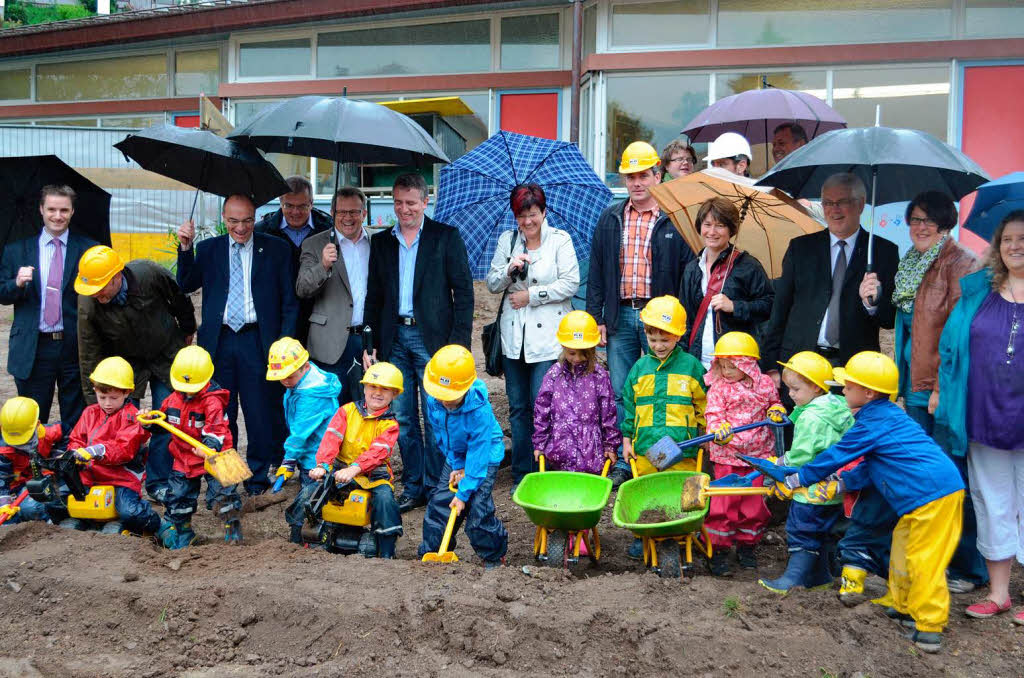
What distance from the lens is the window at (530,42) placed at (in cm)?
1399

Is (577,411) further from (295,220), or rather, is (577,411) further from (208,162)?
(208,162)

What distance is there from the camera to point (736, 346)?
5.28 m

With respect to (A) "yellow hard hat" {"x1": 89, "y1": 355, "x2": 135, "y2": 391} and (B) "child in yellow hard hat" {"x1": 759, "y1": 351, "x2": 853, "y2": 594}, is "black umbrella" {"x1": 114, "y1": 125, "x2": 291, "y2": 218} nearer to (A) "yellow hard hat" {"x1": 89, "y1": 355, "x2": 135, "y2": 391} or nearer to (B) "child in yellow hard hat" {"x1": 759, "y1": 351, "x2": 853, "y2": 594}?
(A) "yellow hard hat" {"x1": 89, "y1": 355, "x2": 135, "y2": 391}

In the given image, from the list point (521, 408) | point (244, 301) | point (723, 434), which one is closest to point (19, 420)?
point (244, 301)

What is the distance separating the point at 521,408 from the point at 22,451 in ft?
10.9

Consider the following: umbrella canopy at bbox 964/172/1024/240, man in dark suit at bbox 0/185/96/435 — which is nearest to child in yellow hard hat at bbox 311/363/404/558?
man in dark suit at bbox 0/185/96/435

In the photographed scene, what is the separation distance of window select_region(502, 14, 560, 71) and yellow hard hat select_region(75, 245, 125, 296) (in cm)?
936

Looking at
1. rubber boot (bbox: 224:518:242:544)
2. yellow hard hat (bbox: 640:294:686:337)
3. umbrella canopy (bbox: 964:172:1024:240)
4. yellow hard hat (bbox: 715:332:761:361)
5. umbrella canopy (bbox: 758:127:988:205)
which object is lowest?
rubber boot (bbox: 224:518:242:544)

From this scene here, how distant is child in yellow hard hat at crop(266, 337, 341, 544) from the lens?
18.5 feet

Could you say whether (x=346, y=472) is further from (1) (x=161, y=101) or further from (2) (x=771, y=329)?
(1) (x=161, y=101)

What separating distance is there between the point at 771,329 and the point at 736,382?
1.92 feet

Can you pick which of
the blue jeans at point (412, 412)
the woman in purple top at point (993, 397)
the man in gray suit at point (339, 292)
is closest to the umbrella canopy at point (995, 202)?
the woman in purple top at point (993, 397)

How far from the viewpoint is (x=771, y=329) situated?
226 inches

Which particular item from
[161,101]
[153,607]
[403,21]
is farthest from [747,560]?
[161,101]
